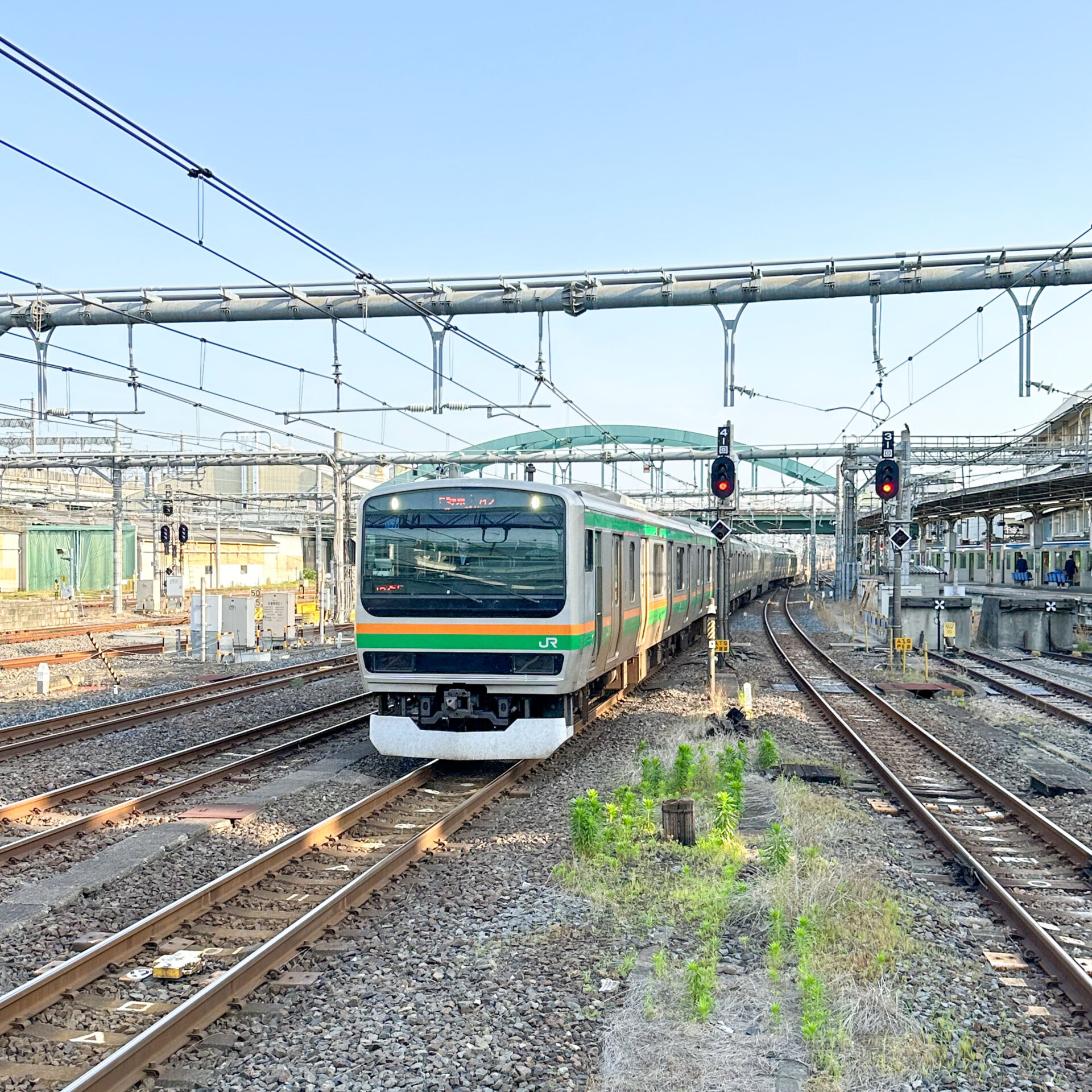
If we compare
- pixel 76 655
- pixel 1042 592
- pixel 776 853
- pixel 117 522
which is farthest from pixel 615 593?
pixel 1042 592

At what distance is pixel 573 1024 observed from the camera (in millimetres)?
4957

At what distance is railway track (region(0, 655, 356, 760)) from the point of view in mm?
12727

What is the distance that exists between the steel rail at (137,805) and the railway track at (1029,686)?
10.4 meters

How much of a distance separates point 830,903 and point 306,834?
148 inches

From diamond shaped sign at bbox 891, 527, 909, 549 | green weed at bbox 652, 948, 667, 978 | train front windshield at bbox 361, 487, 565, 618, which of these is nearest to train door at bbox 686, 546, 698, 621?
diamond shaped sign at bbox 891, 527, 909, 549

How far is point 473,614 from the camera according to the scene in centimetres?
1034

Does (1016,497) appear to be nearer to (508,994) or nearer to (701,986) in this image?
(701,986)

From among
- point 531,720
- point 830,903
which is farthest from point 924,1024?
point 531,720

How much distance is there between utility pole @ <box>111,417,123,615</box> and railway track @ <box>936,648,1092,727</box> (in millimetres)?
25499

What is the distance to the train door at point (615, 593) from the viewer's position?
12.5m

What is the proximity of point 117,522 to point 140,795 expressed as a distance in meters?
28.4

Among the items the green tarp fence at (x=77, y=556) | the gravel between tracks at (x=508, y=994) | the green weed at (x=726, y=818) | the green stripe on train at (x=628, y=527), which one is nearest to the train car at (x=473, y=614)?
the green stripe on train at (x=628, y=527)

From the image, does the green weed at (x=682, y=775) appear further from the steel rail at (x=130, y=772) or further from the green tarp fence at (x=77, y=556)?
the green tarp fence at (x=77, y=556)

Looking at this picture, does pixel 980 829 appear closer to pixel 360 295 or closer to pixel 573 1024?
pixel 573 1024
